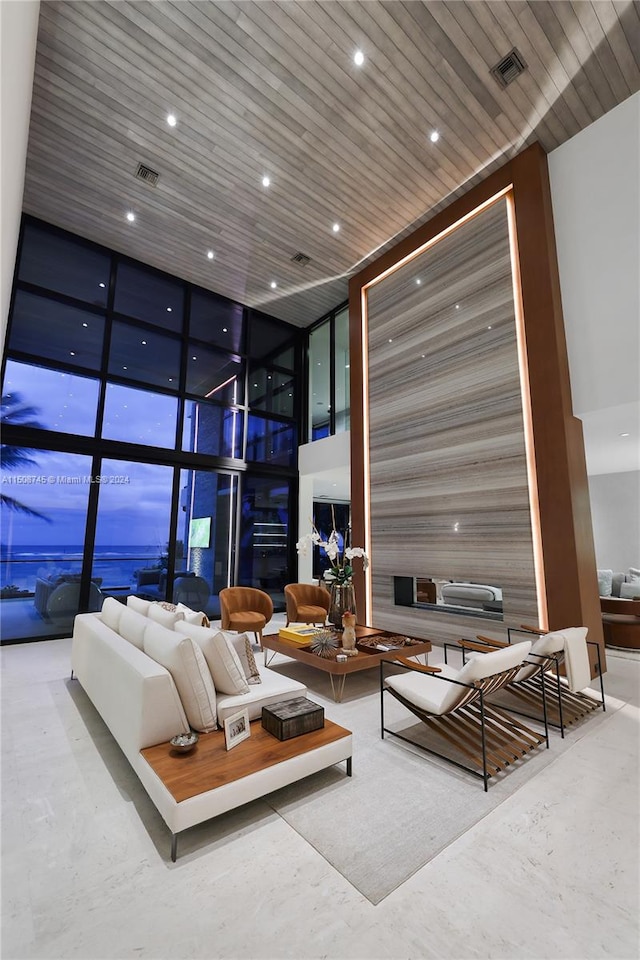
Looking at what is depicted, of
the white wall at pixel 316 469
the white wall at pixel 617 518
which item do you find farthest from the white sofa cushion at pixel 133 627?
the white wall at pixel 617 518

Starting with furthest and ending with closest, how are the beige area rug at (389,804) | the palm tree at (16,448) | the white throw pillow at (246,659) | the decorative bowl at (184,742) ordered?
1. the palm tree at (16,448)
2. the white throw pillow at (246,659)
3. the decorative bowl at (184,742)
4. the beige area rug at (389,804)

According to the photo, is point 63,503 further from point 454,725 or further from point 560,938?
point 560,938

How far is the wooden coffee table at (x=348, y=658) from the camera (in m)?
3.47

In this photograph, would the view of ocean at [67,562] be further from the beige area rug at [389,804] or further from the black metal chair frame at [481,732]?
the black metal chair frame at [481,732]

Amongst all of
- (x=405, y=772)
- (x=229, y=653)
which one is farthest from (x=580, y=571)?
(x=229, y=653)

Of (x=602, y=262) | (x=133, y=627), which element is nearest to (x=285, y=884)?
(x=133, y=627)

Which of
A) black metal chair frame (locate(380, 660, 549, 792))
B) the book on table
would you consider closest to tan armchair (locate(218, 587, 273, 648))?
the book on table

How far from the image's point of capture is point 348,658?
3.61 metres

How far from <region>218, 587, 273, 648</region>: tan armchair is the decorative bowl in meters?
2.77

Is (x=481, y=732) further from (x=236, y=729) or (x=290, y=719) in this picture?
(x=236, y=729)

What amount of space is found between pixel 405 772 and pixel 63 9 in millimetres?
5989

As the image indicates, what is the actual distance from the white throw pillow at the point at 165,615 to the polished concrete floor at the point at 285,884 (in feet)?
2.84

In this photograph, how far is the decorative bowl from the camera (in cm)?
209

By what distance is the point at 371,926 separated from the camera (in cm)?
146
